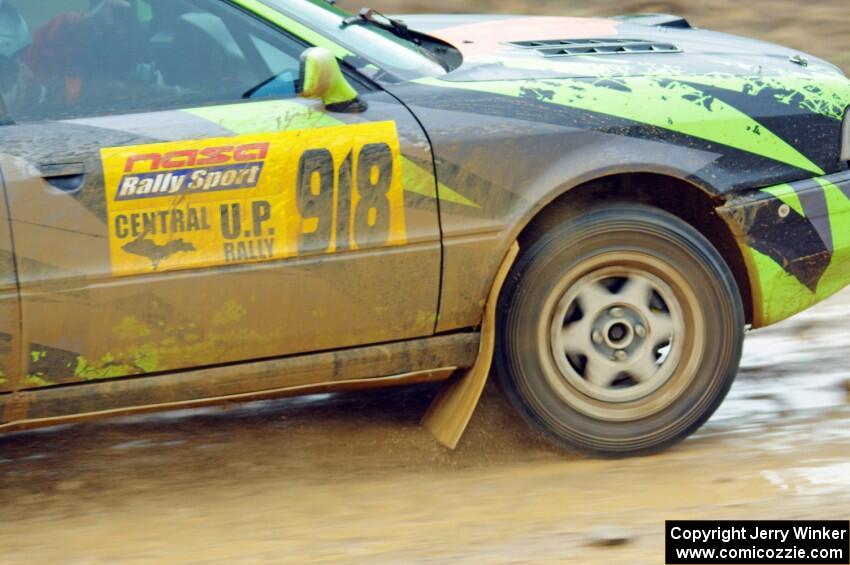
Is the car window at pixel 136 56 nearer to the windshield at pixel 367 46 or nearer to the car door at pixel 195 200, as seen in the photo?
the car door at pixel 195 200

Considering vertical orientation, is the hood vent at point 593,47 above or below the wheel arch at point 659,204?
above

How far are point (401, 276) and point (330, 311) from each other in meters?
0.24

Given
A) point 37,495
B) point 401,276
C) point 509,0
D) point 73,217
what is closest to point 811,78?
point 401,276

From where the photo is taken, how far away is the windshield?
13.6ft

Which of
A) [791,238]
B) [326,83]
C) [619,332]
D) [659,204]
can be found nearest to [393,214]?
[326,83]

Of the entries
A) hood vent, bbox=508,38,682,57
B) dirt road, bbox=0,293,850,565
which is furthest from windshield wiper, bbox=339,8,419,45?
dirt road, bbox=0,293,850,565

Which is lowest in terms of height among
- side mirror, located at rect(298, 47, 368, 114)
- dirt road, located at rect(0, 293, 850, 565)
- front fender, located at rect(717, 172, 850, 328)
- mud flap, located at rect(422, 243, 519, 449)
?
dirt road, located at rect(0, 293, 850, 565)

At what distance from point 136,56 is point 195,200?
0.52 metres

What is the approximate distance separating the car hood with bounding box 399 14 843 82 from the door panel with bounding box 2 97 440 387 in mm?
505

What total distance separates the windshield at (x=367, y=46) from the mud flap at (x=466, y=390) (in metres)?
0.66

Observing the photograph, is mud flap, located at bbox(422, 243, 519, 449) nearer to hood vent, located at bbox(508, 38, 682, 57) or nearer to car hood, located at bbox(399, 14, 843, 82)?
car hood, located at bbox(399, 14, 843, 82)

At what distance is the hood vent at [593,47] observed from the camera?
14.6 ft

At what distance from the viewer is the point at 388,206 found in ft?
12.9

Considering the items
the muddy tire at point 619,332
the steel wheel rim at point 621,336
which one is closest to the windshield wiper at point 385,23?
the muddy tire at point 619,332
